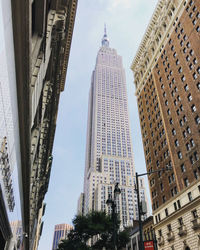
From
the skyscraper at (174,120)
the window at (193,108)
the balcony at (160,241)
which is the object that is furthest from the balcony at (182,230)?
the window at (193,108)

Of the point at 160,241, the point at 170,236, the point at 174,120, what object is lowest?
the point at 160,241

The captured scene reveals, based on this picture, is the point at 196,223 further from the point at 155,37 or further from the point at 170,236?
the point at 155,37

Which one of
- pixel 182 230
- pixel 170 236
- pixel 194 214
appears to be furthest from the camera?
pixel 170 236

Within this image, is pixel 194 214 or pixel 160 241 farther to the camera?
pixel 160 241

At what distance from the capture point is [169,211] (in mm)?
43875

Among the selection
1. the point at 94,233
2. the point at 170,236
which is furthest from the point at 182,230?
the point at 94,233

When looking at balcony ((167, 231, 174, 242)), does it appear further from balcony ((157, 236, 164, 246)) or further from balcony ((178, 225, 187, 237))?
balcony ((178, 225, 187, 237))

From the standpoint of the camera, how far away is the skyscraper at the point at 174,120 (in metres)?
39.7

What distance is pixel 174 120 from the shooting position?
49.6 m

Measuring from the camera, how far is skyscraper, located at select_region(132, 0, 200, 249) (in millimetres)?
39719

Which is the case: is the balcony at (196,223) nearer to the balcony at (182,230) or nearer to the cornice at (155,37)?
the balcony at (182,230)

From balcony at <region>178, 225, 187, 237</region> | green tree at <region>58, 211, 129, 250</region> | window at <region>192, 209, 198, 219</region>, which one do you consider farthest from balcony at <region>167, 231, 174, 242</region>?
green tree at <region>58, 211, 129, 250</region>

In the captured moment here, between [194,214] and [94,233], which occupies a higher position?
[194,214]

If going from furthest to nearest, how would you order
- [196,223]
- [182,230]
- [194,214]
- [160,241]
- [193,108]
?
[160,241] → [193,108] → [182,230] → [194,214] → [196,223]
